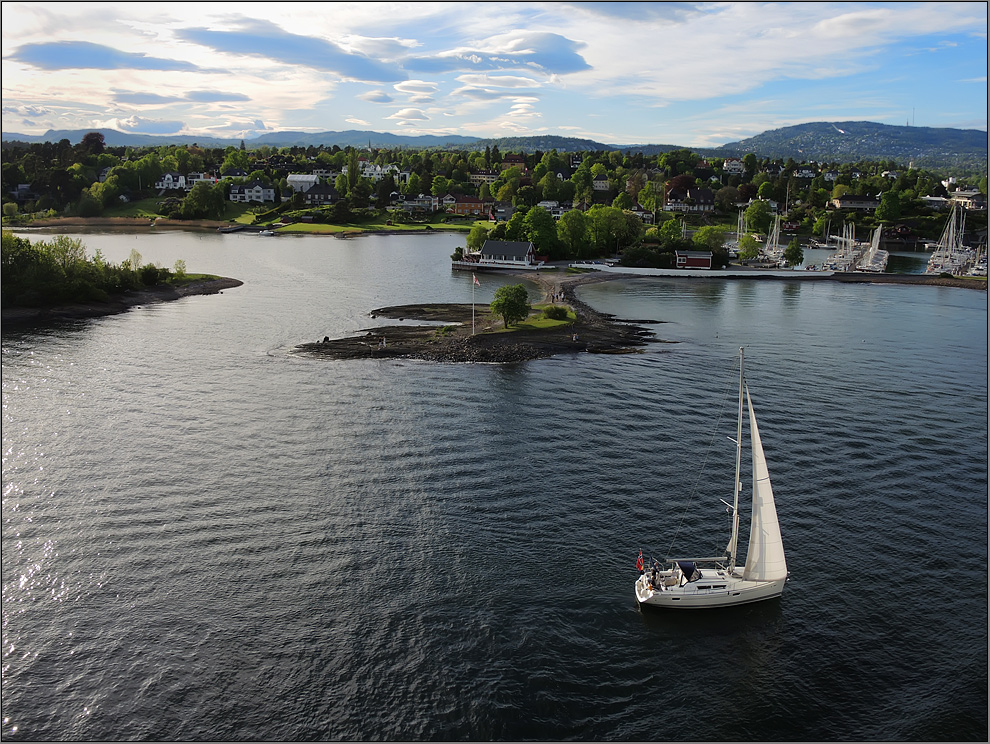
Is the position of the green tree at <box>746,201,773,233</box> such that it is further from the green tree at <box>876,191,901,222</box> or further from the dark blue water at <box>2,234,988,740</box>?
the dark blue water at <box>2,234,988,740</box>

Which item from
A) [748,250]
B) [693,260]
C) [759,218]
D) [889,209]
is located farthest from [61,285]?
[889,209]

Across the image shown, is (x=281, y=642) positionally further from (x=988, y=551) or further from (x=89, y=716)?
(x=988, y=551)

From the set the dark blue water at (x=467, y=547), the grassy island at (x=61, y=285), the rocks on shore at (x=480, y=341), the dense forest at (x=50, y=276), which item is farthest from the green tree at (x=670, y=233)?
the dense forest at (x=50, y=276)

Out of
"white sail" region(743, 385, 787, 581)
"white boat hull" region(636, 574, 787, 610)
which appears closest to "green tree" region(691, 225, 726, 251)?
"white sail" region(743, 385, 787, 581)

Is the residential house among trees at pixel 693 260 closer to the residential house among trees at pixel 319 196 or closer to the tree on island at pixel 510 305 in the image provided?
the tree on island at pixel 510 305

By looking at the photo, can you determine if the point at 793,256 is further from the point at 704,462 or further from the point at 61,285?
the point at 61,285
